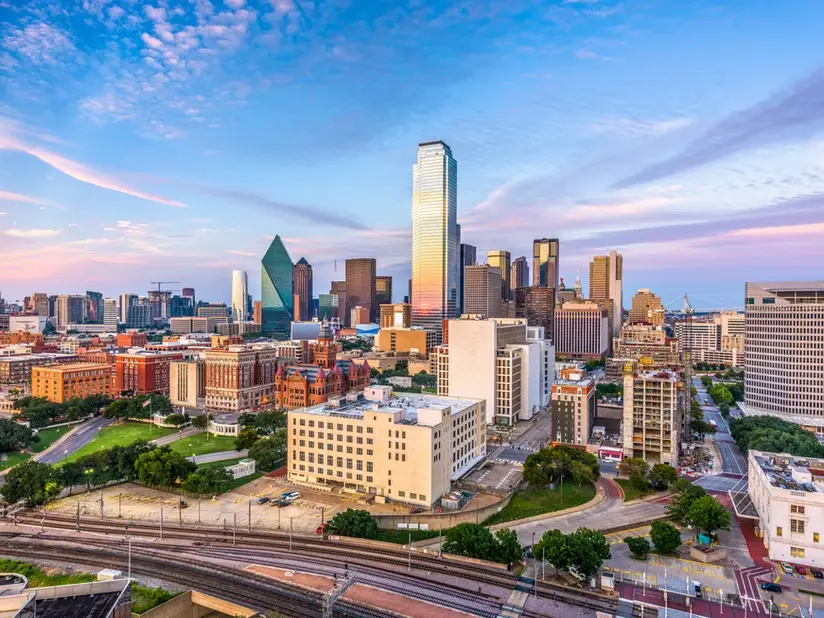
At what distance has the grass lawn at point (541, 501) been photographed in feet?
240

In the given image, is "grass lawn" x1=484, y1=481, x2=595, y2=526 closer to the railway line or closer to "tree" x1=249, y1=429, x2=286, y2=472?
the railway line

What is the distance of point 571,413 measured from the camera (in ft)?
354

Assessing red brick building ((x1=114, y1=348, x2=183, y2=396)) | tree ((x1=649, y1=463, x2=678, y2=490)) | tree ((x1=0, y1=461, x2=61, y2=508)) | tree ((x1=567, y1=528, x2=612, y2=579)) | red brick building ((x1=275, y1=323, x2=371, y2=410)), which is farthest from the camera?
red brick building ((x1=114, y1=348, x2=183, y2=396))

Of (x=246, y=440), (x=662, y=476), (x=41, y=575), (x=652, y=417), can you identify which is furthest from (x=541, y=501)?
(x=41, y=575)

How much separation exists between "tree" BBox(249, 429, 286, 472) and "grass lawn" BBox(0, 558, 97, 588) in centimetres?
3717

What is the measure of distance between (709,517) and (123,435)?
118 m

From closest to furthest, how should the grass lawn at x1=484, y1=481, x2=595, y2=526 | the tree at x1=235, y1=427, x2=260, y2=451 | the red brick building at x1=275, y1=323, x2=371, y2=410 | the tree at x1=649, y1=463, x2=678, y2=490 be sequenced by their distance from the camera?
the grass lawn at x1=484, y1=481, x2=595, y2=526
the tree at x1=649, y1=463, x2=678, y2=490
the tree at x1=235, y1=427, x2=260, y2=451
the red brick building at x1=275, y1=323, x2=371, y2=410

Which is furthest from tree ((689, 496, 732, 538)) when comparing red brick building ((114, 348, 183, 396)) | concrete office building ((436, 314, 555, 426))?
red brick building ((114, 348, 183, 396))

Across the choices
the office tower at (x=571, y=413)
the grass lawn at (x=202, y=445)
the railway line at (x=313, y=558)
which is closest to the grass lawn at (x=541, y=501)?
the railway line at (x=313, y=558)

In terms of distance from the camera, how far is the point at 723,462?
99875 millimetres

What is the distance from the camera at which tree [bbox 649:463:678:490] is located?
81750 mm

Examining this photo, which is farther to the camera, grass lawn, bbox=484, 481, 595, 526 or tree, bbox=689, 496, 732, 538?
grass lawn, bbox=484, 481, 595, 526

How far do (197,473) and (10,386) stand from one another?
135 metres

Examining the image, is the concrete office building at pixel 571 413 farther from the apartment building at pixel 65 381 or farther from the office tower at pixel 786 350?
the apartment building at pixel 65 381
